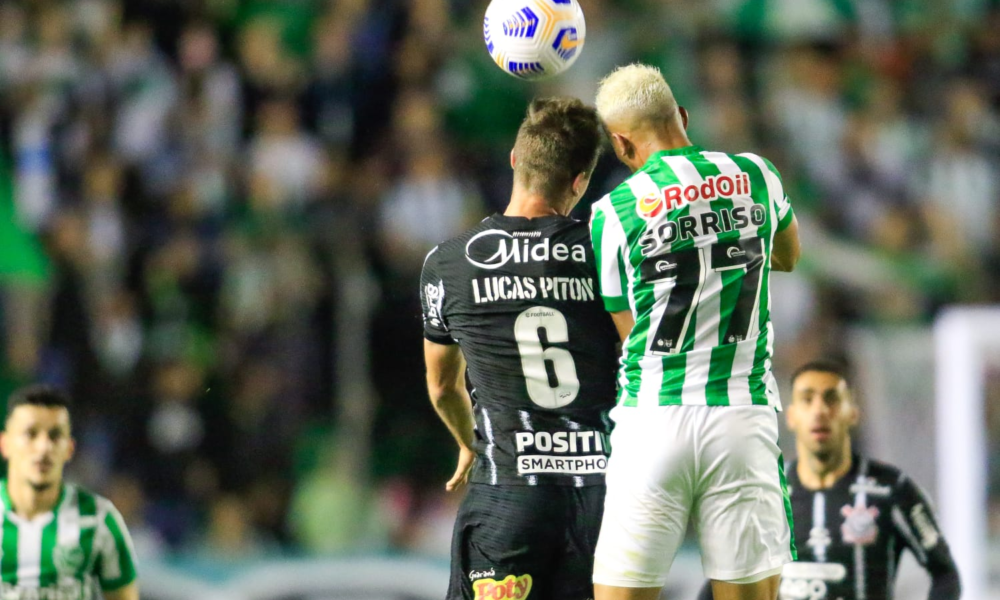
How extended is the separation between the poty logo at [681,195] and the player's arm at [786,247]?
271 mm

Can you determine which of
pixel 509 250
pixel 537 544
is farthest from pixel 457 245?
pixel 537 544

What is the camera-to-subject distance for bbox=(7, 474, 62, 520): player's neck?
243 inches

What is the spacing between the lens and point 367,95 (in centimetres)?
1059

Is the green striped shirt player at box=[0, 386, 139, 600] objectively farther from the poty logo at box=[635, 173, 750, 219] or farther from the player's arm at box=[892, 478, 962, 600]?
the player's arm at box=[892, 478, 962, 600]

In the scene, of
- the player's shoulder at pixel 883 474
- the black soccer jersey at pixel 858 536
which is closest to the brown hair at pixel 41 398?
the black soccer jersey at pixel 858 536

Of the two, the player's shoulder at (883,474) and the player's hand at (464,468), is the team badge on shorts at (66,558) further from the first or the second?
the player's shoulder at (883,474)

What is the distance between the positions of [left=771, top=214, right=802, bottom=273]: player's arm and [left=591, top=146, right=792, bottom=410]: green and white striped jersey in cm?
17

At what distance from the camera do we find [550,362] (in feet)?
13.9

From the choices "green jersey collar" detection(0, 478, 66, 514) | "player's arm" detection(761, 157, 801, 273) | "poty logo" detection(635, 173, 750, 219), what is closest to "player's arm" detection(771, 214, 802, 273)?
"player's arm" detection(761, 157, 801, 273)

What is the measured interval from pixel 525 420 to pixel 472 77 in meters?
7.16

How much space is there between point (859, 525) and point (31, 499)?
3.64 metres

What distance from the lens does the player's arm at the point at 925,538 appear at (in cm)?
546

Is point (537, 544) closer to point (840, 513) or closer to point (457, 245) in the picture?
point (457, 245)

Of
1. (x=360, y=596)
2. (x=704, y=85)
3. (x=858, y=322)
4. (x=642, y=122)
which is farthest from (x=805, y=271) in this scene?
(x=642, y=122)
